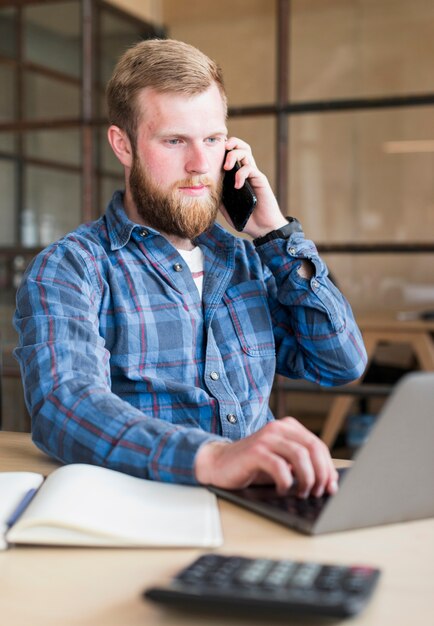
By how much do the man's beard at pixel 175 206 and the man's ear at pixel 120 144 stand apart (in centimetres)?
4

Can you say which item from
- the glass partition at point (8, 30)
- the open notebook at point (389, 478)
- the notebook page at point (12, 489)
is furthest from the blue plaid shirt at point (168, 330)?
the glass partition at point (8, 30)

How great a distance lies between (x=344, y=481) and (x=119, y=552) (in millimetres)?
221

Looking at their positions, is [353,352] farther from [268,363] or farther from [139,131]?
[139,131]

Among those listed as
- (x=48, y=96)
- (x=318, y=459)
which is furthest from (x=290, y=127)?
(x=318, y=459)

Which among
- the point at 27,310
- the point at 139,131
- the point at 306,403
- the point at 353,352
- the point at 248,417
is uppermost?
the point at 139,131

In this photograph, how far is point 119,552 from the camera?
0.81m

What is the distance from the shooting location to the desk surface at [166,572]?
66 cm

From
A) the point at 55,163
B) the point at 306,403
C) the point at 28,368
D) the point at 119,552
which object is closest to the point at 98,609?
the point at 119,552

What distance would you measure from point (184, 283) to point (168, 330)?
10cm

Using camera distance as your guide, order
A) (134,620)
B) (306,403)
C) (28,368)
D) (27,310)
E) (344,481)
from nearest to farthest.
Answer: (134,620), (344,481), (28,368), (27,310), (306,403)

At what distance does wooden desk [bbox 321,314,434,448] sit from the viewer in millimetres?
3977

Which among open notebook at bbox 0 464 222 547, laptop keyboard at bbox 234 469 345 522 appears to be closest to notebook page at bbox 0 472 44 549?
open notebook at bbox 0 464 222 547

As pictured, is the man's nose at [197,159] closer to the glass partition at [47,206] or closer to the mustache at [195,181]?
the mustache at [195,181]

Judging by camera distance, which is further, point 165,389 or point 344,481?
point 165,389
